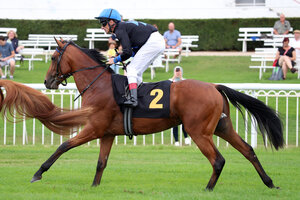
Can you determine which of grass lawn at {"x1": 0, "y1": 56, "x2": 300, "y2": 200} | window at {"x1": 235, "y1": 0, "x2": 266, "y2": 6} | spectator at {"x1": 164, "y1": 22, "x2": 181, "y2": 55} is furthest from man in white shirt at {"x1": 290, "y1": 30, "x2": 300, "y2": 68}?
window at {"x1": 235, "y1": 0, "x2": 266, "y2": 6}

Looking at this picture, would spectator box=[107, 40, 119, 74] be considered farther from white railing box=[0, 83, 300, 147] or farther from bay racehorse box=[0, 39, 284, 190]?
bay racehorse box=[0, 39, 284, 190]

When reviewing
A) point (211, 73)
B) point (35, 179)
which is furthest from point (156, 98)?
point (211, 73)

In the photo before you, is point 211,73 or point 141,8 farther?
point 141,8

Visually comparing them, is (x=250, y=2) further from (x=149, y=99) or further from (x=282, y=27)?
(x=149, y=99)

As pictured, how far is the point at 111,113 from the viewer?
657 centimetres

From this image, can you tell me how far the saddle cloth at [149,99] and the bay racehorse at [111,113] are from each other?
0.06 m

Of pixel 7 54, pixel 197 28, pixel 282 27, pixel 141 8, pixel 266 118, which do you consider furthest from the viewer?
pixel 141 8

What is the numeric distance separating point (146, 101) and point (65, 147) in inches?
42.4

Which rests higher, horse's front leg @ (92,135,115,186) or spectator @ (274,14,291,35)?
spectator @ (274,14,291,35)

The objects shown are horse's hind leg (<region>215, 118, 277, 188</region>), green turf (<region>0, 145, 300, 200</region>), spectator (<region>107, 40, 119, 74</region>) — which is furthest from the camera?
spectator (<region>107, 40, 119, 74</region>)

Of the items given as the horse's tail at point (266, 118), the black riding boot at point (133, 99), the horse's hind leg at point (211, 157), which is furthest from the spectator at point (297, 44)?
the black riding boot at point (133, 99)

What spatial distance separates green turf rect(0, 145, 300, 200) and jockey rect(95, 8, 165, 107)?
1304 millimetres

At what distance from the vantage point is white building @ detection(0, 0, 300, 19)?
Result: 24.2 metres

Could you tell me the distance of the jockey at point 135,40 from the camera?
658 cm
